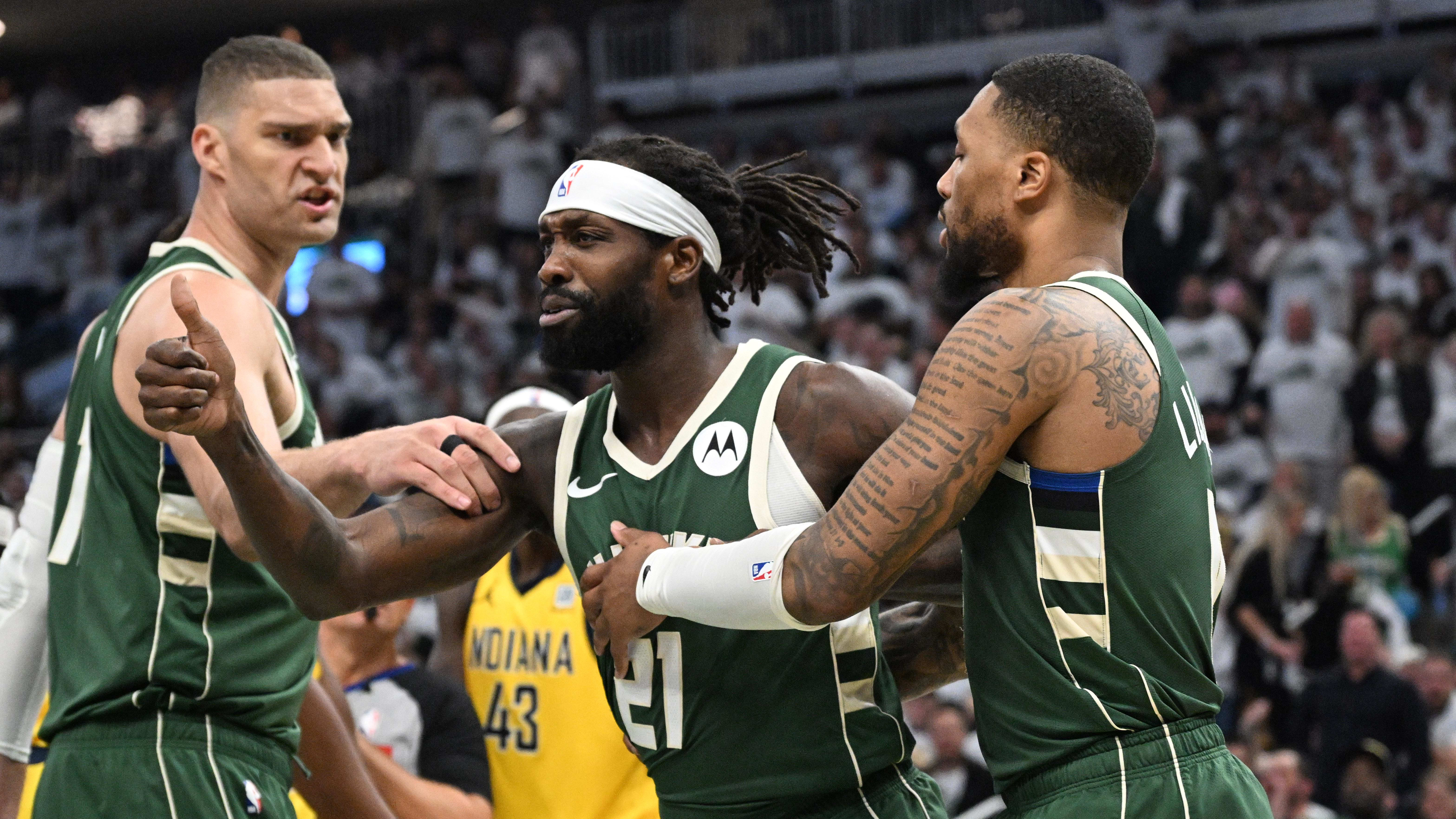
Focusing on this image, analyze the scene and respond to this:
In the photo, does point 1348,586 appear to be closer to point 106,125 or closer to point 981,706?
point 981,706

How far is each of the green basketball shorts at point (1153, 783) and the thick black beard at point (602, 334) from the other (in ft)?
4.34

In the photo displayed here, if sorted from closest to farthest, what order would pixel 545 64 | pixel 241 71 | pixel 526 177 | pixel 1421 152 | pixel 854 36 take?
pixel 241 71 → pixel 1421 152 → pixel 526 177 → pixel 545 64 → pixel 854 36

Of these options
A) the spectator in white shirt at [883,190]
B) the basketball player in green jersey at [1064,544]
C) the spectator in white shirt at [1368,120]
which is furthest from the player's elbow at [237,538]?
the spectator in white shirt at [1368,120]

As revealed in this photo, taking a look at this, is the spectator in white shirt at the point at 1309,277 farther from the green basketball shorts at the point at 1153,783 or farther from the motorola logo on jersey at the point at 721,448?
the green basketball shorts at the point at 1153,783

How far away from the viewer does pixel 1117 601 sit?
9.40 feet

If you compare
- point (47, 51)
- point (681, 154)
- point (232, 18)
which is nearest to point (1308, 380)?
point (681, 154)

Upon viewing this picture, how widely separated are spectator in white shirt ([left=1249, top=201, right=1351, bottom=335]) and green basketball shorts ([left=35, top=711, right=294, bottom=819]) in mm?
9662

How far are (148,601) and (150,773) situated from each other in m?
0.40

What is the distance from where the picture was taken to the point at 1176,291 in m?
12.9

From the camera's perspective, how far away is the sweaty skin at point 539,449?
3.20m

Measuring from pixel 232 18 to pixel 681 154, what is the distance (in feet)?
66.7

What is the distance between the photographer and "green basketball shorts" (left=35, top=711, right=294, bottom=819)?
371 centimetres

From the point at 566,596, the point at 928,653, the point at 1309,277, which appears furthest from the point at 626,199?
the point at 1309,277

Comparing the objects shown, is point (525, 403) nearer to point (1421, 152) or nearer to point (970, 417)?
point (970, 417)
